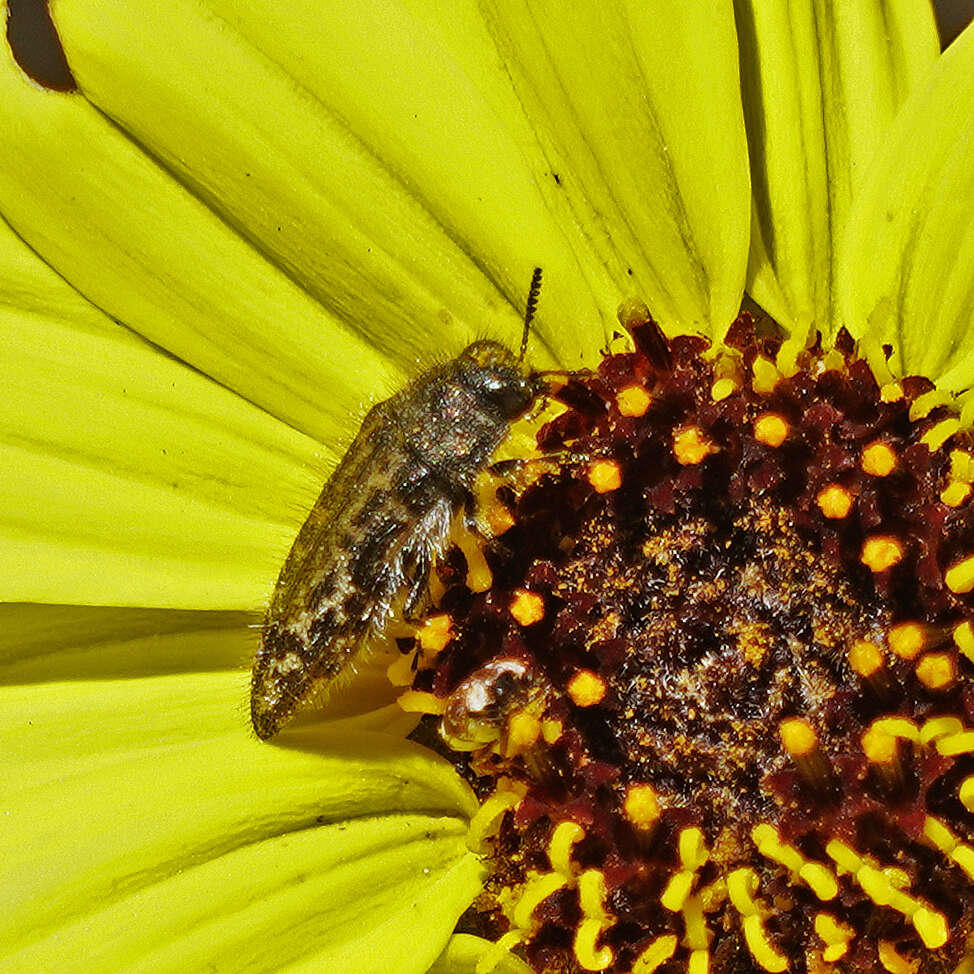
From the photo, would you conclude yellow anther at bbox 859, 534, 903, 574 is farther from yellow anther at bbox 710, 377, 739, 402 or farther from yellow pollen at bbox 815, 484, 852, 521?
yellow anther at bbox 710, 377, 739, 402

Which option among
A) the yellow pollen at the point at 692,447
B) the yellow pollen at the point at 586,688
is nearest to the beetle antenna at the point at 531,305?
the yellow pollen at the point at 692,447

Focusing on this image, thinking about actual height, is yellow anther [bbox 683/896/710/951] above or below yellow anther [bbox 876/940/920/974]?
above

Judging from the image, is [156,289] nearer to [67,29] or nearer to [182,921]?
[67,29]

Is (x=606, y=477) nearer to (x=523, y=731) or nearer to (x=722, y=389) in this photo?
(x=722, y=389)

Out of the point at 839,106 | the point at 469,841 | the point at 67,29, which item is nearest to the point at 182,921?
the point at 469,841

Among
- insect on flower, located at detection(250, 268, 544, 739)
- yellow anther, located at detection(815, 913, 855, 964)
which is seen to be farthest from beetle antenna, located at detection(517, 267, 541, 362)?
yellow anther, located at detection(815, 913, 855, 964)

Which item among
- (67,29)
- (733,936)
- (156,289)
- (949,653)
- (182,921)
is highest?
(67,29)

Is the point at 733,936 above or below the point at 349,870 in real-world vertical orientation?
below
